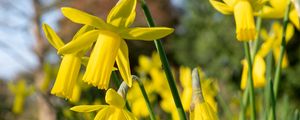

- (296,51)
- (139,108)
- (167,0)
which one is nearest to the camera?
(139,108)

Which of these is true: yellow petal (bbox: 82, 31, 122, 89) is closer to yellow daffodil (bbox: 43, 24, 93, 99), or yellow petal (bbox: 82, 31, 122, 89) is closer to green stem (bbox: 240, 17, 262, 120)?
yellow daffodil (bbox: 43, 24, 93, 99)

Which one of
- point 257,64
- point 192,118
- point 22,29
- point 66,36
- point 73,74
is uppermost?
point 73,74

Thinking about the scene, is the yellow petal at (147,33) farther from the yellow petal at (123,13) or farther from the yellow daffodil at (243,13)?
the yellow daffodil at (243,13)

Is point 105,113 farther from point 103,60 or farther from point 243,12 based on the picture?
point 243,12

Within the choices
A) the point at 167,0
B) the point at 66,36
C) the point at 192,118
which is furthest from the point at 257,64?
the point at 167,0

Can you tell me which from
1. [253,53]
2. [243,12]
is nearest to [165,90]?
[253,53]

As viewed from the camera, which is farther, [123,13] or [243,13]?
[243,13]

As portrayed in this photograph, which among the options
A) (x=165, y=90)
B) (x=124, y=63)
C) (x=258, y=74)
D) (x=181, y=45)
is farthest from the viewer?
(x=181, y=45)

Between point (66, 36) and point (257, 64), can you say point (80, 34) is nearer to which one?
point (257, 64)
